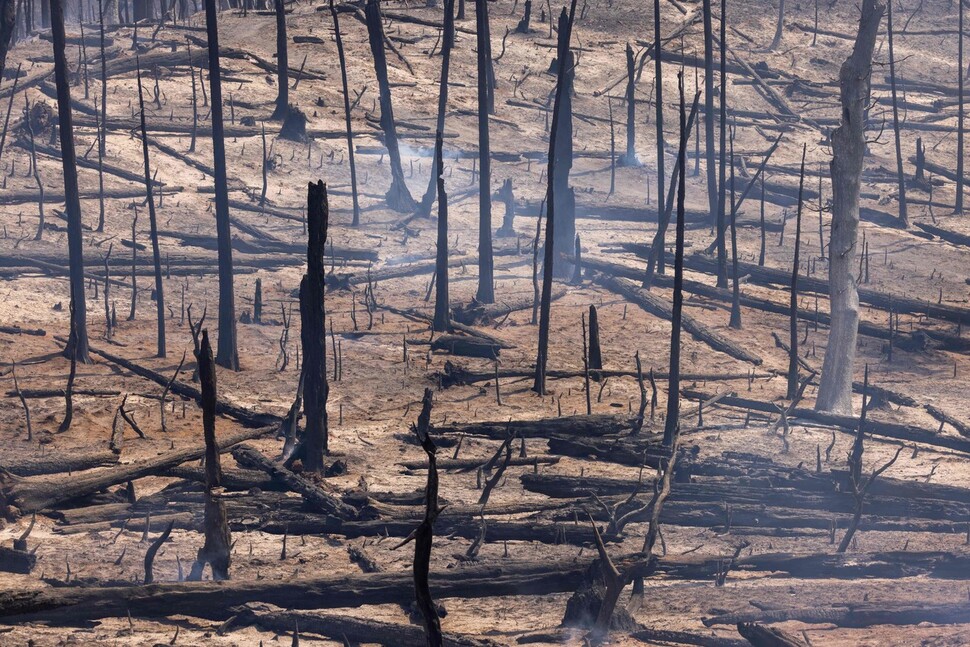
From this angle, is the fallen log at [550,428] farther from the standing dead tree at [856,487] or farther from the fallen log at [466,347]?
the fallen log at [466,347]

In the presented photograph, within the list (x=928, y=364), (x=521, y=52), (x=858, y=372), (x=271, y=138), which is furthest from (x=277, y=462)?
(x=521, y=52)

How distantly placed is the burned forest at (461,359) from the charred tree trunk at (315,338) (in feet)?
0.23

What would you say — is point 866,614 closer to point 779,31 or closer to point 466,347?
point 466,347

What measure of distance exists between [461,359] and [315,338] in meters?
7.46

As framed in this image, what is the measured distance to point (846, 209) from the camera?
20.8 metres

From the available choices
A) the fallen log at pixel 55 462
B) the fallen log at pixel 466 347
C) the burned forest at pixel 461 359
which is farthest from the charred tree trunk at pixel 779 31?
the fallen log at pixel 55 462

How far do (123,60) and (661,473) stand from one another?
31.6m

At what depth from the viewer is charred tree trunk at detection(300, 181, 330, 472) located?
17.3m

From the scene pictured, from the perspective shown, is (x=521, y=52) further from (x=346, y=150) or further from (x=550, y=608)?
(x=550, y=608)

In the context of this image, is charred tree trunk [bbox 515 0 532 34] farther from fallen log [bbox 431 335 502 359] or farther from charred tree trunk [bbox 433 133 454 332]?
fallen log [bbox 431 335 502 359]

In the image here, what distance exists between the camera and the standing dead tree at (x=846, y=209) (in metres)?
20.3

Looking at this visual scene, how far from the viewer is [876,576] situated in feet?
47.7

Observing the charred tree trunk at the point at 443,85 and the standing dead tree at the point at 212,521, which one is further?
the charred tree trunk at the point at 443,85

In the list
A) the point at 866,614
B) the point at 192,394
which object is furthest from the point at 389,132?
the point at 866,614
